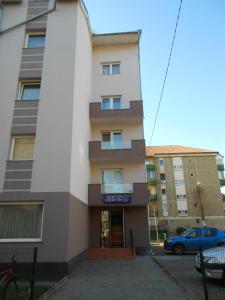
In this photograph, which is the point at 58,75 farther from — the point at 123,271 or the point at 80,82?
the point at 123,271

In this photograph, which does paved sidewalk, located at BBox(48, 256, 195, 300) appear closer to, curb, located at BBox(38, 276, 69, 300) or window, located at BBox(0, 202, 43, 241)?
curb, located at BBox(38, 276, 69, 300)

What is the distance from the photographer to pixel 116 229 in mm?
16141

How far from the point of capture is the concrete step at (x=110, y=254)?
45.2 ft

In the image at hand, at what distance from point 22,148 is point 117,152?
256 inches

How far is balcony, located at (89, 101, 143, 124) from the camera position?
16.7 metres

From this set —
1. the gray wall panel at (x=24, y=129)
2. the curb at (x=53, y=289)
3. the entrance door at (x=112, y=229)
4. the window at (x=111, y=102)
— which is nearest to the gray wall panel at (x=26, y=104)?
the gray wall panel at (x=24, y=129)

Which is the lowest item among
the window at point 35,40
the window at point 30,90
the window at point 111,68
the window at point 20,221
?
the window at point 20,221

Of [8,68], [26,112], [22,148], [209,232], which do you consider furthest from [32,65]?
[209,232]

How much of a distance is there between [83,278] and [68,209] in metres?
2.52

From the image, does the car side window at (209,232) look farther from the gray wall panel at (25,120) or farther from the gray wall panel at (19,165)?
the gray wall panel at (25,120)

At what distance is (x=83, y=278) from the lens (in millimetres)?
9047

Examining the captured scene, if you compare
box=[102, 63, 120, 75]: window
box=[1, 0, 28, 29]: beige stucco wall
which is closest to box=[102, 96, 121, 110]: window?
box=[102, 63, 120, 75]: window

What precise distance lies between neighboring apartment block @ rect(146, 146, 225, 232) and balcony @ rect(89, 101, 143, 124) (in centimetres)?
2728

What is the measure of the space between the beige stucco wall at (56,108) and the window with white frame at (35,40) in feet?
1.90
